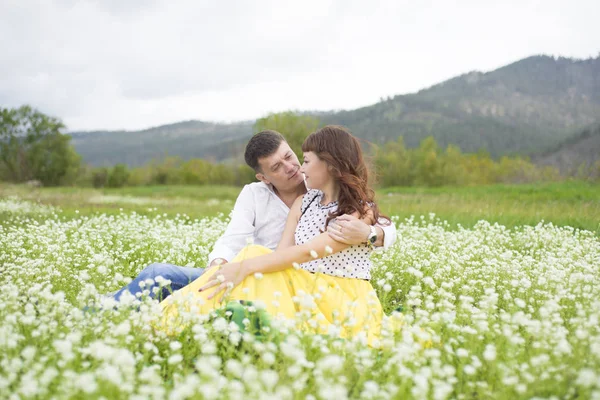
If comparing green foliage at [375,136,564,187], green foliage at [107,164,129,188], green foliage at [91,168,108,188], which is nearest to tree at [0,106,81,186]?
green foliage at [91,168,108,188]

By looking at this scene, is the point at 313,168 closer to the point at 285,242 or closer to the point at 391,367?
the point at 285,242

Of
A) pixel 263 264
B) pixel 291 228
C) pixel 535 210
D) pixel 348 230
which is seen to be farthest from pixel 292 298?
pixel 535 210

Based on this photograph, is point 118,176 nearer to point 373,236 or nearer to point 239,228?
point 239,228

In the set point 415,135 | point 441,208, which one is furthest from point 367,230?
point 415,135

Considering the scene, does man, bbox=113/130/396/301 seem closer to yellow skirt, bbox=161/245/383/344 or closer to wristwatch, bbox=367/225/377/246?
wristwatch, bbox=367/225/377/246

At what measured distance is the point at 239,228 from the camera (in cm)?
518

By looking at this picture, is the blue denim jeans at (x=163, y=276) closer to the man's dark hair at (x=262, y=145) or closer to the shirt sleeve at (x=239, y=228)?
the shirt sleeve at (x=239, y=228)

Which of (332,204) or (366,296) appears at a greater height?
(332,204)

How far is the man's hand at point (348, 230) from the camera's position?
4.04 m

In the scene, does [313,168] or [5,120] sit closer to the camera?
[313,168]

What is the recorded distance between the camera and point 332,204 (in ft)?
14.7

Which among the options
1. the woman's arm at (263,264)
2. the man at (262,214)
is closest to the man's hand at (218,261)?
the man at (262,214)

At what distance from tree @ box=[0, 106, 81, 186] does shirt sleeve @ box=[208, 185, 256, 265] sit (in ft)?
184

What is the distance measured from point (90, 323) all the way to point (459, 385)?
7.98ft
